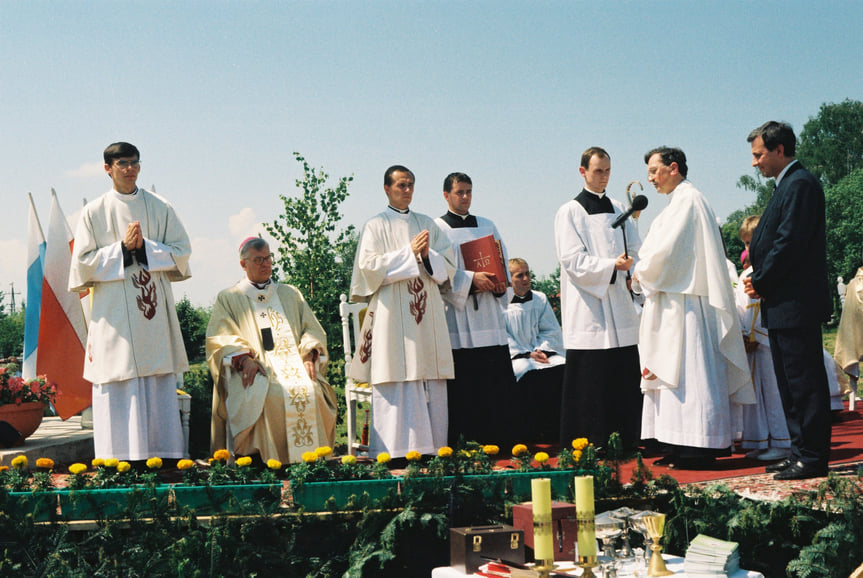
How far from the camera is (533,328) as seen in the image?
9.91 meters

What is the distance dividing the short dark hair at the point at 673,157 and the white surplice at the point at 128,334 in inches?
157

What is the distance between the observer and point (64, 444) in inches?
318

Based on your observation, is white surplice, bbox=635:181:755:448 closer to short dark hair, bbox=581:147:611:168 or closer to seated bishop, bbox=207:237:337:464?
short dark hair, bbox=581:147:611:168

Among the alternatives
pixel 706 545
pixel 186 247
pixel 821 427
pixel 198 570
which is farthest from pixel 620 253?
pixel 198 570

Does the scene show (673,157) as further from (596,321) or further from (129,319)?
(129,319)

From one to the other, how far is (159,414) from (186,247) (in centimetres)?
142

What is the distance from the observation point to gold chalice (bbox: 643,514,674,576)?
3818 mm

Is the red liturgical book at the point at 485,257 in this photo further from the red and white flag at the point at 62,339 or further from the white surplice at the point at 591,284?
the red and white flag at the point at 62,339

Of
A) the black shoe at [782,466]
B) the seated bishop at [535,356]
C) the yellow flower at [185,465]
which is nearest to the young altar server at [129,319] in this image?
the yellow flower at [185,465]


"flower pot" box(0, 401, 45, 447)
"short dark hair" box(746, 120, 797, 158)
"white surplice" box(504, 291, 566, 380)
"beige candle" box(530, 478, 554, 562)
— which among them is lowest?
"beige candle" box(530, 478, 554, 562)

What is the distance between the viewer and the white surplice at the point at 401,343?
301 inches

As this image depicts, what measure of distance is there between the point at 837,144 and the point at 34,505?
170 feet

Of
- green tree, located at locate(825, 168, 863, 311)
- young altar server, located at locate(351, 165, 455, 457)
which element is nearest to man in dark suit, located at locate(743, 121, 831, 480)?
young altar server, located at locate(351, 165, 455, 457)

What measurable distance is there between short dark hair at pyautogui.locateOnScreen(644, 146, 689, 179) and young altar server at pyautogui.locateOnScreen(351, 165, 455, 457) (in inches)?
79.3
